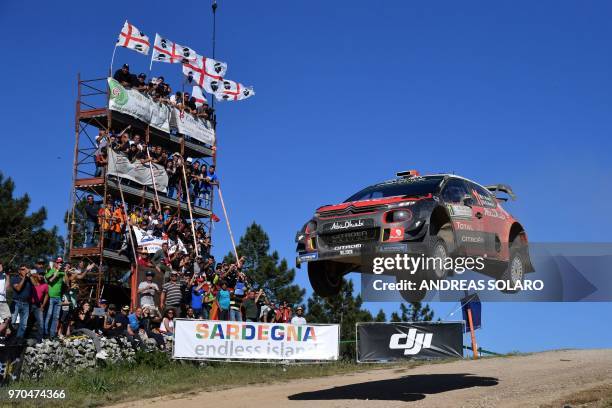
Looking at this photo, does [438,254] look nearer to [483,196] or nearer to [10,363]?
[483,196]

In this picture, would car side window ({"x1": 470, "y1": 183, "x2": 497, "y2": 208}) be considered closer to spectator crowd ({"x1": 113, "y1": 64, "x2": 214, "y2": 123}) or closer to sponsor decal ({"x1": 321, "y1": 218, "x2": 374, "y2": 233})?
sponsor decal ({"x1": 321, "y1": 218, "x2": 374, "y2": 233})

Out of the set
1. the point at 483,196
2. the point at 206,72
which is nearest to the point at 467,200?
the point at 483,196

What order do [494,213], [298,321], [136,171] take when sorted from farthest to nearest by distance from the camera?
[136,171] < [298,321] < [494,213]

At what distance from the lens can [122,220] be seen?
25922mm

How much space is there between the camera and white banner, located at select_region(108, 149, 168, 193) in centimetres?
2758

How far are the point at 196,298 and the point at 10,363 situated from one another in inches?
Result: 215

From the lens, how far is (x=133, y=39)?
100 feet

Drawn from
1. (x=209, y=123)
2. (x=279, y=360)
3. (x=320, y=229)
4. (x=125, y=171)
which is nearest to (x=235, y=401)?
(x=279, y=360)

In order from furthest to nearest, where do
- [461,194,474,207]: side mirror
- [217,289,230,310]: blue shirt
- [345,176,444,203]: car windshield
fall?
[217,289,230,310]: blue shirt < [345,176,444,203]: car windshield < [461,194,474,207]: side mirror

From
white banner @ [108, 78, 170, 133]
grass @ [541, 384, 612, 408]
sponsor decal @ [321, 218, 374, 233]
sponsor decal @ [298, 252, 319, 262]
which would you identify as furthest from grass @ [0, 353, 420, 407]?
Result: white banner @ [108, 78, 170, 133]

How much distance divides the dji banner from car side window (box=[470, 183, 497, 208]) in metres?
7.66

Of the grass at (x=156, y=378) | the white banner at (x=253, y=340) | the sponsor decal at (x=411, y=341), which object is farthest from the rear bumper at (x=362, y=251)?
the white banner at (x=253, y=340)

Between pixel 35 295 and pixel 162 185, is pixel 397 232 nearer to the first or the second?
pixel 35 295

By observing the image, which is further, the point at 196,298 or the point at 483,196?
the point at 196,298
